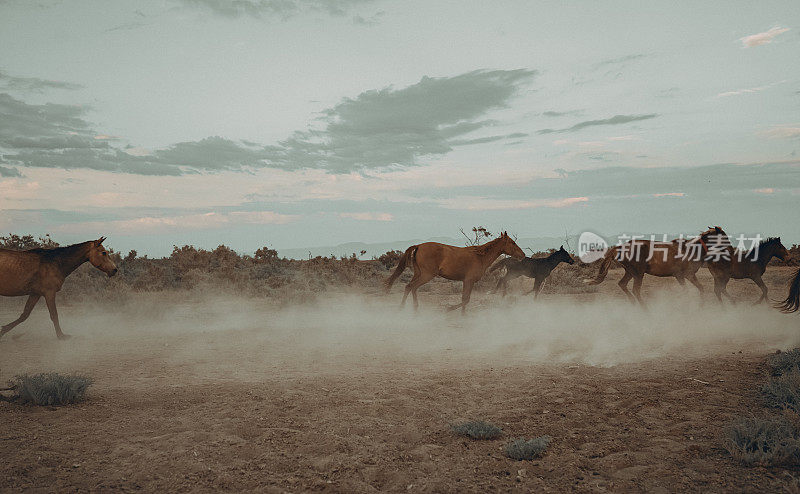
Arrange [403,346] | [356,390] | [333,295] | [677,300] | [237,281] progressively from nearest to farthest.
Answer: [356,390]
[403,346]
[677,300]
[333,295]
[237,281]

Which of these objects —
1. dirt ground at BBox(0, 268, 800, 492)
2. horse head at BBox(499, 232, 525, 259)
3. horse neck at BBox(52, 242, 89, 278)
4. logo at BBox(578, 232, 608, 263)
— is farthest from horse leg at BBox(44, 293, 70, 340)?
logo at BBox(578, 232, 608, 263)

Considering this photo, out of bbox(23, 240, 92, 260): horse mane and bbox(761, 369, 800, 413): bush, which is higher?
bbox(23, 240, 92, 260): horse mane

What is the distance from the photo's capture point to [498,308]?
49.2 feet

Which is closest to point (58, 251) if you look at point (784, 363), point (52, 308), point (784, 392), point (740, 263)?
point (52, 308)

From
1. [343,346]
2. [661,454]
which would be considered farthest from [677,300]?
[661,454]

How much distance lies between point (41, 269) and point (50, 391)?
18.1ft

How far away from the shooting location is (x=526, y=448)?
4539 mm

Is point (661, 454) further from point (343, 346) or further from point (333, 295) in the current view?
point (333, 295)

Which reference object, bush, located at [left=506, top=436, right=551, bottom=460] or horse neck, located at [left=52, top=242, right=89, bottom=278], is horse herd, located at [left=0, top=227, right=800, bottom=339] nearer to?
horse neck, located at [left=52, top=242, right=89, bottom=278]

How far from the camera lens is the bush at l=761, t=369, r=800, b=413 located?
5.50 m

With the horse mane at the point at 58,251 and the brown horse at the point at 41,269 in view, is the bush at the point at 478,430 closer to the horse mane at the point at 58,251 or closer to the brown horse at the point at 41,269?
the brown horse at the point at 41,269

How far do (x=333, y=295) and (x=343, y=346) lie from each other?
28.7 feet

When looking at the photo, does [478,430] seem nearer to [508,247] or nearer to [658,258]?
[508,247]

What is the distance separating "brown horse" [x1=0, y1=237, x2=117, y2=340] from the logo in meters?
16.8
